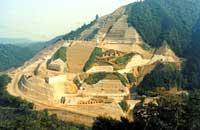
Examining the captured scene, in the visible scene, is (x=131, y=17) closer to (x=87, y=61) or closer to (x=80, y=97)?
(x=87, y=61)

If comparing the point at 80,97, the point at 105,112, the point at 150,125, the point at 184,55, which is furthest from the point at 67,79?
the point at 150,125

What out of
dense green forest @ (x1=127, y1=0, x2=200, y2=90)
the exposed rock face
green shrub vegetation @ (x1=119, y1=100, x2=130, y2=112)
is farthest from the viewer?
the exposed rock face

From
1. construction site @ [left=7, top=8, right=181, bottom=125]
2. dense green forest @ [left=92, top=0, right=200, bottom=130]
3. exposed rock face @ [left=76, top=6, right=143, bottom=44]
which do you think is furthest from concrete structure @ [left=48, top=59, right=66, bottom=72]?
exposed rock face @ [left=76, top=6, right=143, bottom=44]

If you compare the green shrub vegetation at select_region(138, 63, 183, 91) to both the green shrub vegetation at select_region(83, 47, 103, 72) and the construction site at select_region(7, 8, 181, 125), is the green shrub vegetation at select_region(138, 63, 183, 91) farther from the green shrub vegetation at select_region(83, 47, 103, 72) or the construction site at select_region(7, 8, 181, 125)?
the green shrub vegetation at select_region(83, 47, 103, 72)

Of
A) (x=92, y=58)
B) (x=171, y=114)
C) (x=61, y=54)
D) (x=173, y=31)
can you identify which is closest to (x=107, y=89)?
(x=92, y=58)

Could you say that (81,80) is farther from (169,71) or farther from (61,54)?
(169,71)

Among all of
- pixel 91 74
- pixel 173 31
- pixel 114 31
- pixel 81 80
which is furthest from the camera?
pixel 173 31

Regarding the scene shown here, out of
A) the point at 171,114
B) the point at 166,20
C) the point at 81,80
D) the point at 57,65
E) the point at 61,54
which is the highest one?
the point at 166,20

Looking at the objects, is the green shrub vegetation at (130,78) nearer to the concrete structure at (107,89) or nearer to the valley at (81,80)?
the valley at (81,80)
